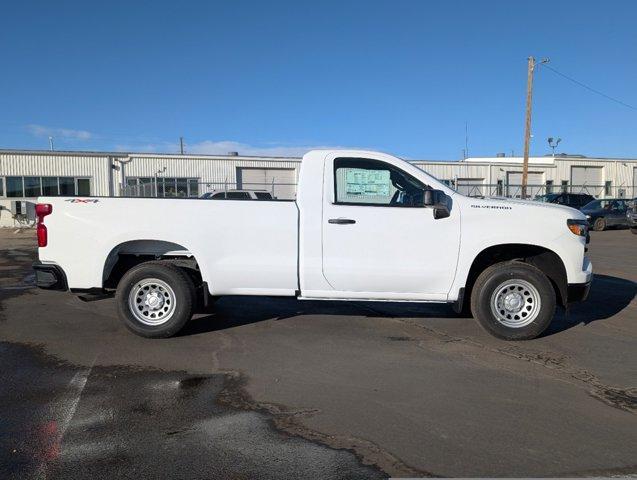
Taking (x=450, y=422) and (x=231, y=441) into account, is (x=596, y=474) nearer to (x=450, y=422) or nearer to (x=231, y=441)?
(x=450, y=422)

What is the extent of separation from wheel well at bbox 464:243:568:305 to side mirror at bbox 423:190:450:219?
0.67 m

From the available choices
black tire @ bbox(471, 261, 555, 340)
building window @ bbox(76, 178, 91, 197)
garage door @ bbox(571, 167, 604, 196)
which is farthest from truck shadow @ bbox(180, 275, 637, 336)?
garage door @ bbox(571, 167, 604, 196)

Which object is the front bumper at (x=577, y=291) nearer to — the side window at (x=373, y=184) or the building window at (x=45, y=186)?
the side window at (x=373, y=184)

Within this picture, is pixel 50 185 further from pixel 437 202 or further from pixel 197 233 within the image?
pixel 437 202

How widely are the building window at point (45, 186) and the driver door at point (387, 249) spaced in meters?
30.3

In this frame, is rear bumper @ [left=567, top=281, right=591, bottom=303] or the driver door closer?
the driver door

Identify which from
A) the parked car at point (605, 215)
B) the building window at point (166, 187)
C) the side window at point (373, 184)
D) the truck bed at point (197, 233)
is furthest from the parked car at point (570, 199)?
the truck bed at point (197, 233)

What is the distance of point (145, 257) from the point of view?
21.7 ft

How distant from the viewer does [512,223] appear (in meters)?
6.06

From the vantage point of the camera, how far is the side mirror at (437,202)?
19.2ft

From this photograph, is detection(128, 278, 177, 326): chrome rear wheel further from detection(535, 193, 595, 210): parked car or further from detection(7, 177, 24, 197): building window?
detection(7, 177, 24, 197): building window

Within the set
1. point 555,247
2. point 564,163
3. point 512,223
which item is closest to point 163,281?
point 512,223

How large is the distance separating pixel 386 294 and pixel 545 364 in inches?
69.3

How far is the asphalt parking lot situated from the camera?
3486 millimetres
